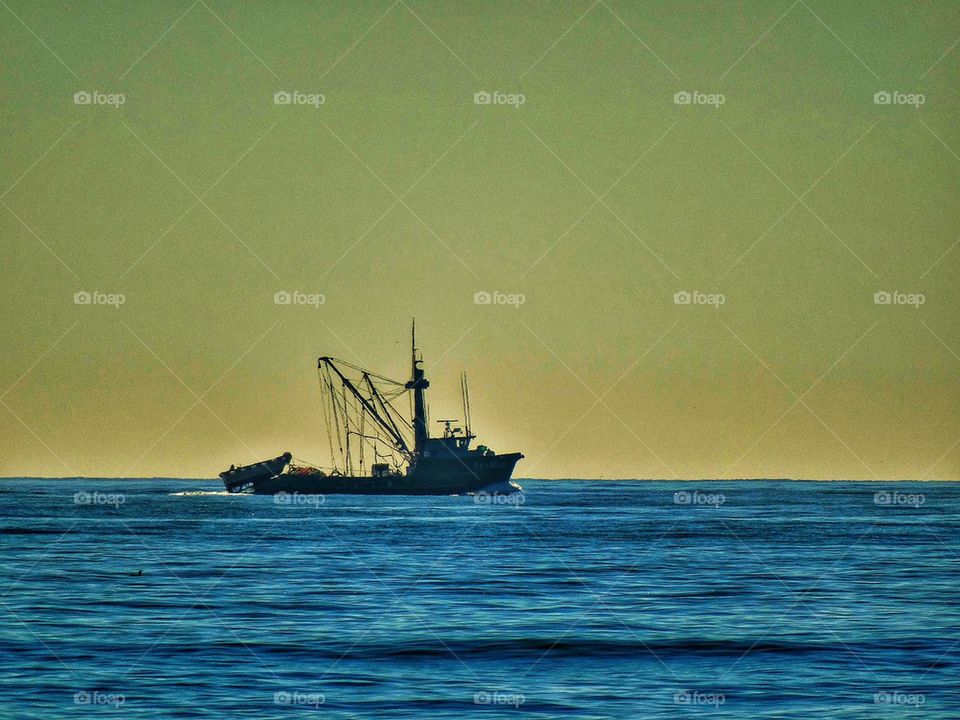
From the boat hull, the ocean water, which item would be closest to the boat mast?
the boat hull

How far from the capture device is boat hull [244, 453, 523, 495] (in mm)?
155250

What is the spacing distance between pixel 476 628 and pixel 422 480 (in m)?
113

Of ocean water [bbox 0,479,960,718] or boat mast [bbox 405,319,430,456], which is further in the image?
boat mast [bbox 405,319,430,456]

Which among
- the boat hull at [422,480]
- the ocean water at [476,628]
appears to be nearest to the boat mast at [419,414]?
the boat hull at [422,480]

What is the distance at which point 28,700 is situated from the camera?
106ft

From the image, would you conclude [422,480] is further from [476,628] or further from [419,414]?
[476,628]

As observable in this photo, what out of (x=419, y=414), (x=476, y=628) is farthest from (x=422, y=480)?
(x=476, y=628)

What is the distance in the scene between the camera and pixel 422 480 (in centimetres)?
15688

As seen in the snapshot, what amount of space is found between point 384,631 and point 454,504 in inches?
4054

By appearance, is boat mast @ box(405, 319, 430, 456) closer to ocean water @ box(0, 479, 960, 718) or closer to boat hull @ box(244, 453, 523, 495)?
boat hull @ box(244, 453, 523, 495)

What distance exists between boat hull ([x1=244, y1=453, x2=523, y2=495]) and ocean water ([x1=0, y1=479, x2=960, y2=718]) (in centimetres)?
7096

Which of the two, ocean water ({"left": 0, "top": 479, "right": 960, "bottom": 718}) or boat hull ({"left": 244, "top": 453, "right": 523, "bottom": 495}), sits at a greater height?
boat hull ({"left": 244, "top": 453, "right": 523, "bottom": 495})

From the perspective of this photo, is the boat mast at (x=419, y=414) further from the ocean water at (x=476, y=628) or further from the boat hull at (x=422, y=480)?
the ocean water at (x=476, y=628)

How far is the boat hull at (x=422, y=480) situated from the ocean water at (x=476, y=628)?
71.0 meters
